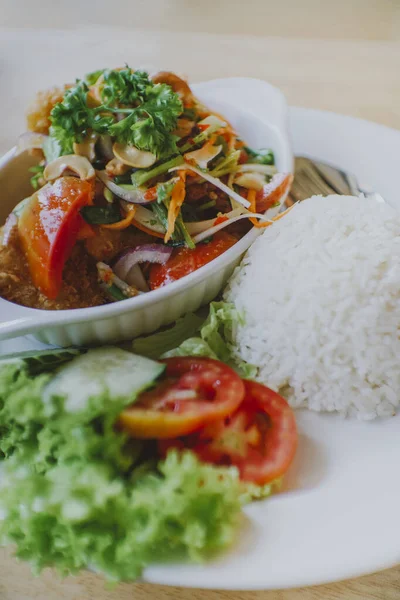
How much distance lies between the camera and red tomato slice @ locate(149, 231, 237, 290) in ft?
6.22

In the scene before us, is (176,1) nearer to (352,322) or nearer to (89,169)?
(89,169)

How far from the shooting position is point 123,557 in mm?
1156

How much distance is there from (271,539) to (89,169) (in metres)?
1.34

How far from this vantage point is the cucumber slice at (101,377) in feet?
4.68

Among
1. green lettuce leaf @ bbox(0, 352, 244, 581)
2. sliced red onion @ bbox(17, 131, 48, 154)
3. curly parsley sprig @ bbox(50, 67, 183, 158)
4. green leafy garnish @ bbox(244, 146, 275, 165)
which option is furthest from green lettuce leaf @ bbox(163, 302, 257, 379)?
sliced red onion @ bbox(17, 131, 48, 154)

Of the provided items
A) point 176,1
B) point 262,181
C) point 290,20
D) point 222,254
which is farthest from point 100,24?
point 222,254

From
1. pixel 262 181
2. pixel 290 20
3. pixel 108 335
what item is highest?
pixel 290 20

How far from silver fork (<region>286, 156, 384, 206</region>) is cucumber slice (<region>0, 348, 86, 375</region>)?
1.18 m

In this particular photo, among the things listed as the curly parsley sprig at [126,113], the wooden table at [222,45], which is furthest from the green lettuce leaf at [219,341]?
the wooden table at [222,45]

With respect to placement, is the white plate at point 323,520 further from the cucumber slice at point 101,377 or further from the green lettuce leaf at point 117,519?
the cucumber slice at point 101,377

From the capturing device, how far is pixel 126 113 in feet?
6.37

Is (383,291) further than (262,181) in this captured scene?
No

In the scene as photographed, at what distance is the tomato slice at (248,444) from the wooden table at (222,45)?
2111mm

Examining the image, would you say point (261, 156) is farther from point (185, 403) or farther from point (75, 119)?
point (185, 403)
